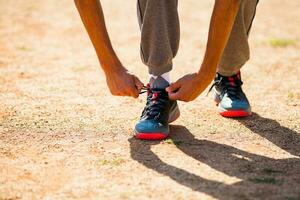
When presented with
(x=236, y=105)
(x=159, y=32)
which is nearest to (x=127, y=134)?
(x=159, y=32)

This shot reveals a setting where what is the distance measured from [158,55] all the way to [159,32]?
13 cm

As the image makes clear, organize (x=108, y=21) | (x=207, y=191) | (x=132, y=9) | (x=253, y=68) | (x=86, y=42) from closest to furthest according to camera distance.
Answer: (x=207, y=191) < (x=253, y=68) < (x=86, y=42) < (x=108, y=21) < (x=132, y=9)

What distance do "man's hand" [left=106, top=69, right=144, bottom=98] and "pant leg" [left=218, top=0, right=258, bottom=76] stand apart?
697 mm

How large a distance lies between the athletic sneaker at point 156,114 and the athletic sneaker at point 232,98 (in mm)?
383

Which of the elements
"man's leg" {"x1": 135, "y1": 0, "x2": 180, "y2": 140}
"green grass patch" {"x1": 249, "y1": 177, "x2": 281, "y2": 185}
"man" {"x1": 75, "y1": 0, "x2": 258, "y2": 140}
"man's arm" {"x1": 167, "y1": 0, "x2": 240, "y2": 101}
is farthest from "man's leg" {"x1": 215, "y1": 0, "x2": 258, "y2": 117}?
"green grass patch" {"x1": 249, "y1": 177, "x2": 281, "y2": 185}

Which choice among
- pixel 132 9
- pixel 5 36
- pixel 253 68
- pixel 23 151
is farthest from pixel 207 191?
pixel 132 9

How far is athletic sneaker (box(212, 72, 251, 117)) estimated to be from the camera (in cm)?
353

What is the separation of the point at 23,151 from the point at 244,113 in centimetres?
134

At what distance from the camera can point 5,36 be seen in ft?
18.8

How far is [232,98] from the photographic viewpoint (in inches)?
141

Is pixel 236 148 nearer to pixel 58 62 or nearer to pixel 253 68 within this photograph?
pixel 253 68

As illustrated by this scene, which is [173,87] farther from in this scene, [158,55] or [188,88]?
[158,55]

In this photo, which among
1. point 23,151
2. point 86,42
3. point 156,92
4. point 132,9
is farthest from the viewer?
point 132,9

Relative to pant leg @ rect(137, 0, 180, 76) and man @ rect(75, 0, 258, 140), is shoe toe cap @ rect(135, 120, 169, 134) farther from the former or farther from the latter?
pant leg @ rect(137, 0, 180, 76)
